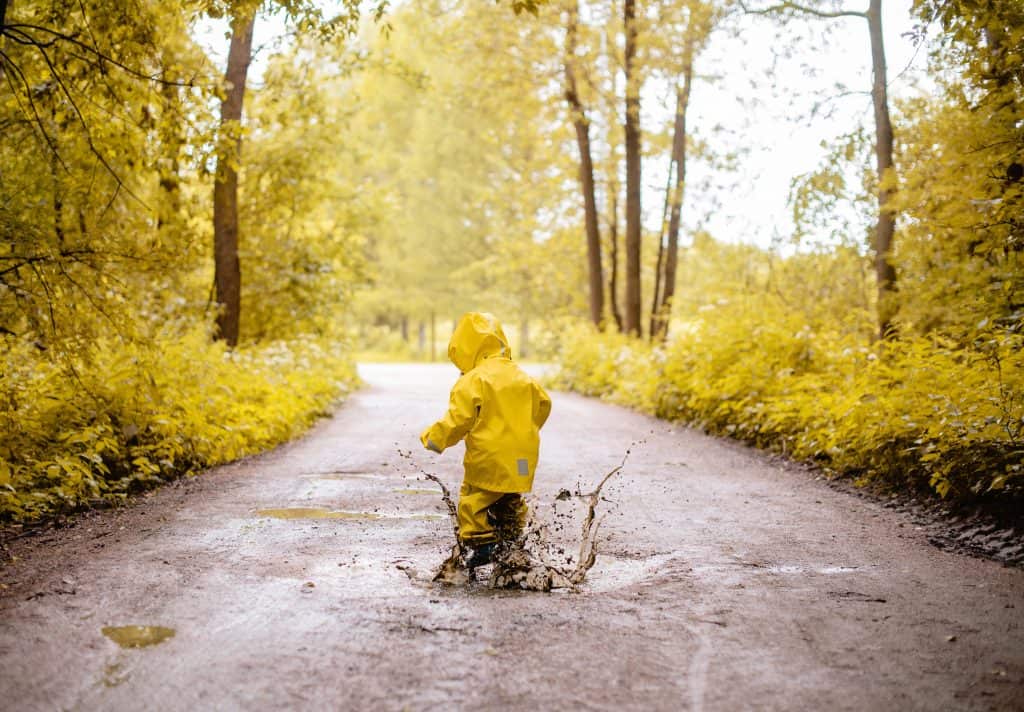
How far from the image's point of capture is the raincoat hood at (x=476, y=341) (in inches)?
227

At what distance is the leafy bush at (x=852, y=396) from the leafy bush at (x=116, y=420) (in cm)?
639

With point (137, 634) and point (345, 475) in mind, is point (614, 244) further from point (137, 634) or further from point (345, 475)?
point (137, 634)

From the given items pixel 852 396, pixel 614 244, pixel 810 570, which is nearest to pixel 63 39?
pixel 810 570

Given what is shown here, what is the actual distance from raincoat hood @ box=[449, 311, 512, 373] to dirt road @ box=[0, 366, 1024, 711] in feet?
4.31

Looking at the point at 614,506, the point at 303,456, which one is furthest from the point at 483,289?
the point at 614,506

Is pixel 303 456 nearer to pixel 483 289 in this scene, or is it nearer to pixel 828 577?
pixel 828 577

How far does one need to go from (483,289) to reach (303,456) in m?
36.5

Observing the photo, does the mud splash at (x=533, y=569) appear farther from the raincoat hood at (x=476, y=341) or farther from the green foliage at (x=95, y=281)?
the green foliage at (x=95, y=281)

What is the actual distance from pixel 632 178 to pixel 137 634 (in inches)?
778

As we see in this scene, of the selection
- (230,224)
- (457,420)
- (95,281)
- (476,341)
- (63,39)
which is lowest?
(457,420)

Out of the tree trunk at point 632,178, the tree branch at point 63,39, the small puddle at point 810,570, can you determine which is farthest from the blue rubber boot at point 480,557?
the tree trunk at point 632,178

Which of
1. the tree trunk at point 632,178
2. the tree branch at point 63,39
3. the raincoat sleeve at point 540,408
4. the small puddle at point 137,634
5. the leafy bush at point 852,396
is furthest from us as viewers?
the tree trunk at point 632,178

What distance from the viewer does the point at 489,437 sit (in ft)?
17.6

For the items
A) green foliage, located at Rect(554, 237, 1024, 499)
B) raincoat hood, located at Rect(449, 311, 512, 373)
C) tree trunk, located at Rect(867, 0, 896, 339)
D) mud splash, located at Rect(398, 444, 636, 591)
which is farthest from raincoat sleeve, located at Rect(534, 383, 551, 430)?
tree trunk, located at Rect(867, 0, 896, 339)
